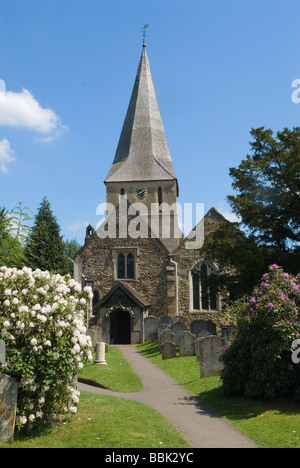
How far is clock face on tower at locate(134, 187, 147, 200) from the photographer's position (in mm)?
36406

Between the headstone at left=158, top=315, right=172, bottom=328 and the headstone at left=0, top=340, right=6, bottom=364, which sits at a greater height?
the headstone at left=158, top=315, right=172, bottom=328

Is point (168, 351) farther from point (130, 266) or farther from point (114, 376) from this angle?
point (130, 266)

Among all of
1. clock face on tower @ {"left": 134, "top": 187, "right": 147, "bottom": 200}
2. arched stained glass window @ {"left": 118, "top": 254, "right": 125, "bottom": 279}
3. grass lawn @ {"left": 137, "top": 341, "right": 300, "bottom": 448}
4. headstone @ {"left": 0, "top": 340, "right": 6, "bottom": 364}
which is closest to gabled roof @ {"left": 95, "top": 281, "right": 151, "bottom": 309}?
arched stained glass window @ {"left": 118, "top": 254, "right": 125, "bottom": 279}

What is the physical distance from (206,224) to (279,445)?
71.8ft

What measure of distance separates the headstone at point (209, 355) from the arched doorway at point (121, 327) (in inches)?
567

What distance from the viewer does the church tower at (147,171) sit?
35656mm

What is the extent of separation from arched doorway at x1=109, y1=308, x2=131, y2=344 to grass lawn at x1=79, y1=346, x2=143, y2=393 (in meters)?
10.7

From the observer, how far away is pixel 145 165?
37219mm

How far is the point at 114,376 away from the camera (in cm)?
1446

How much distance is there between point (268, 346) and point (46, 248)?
3370cm

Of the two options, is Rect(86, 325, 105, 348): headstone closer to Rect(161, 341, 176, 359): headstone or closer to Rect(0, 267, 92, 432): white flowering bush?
Rect(161, 341, 176, 359): headstone

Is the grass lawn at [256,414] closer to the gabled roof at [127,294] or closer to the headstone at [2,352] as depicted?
the headstone at [2,352]

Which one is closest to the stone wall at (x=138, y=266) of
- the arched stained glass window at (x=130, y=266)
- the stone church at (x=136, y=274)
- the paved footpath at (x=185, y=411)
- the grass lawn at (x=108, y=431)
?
the stone church at (x=136, y=274)

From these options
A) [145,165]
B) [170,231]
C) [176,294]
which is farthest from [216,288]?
[145,165]
